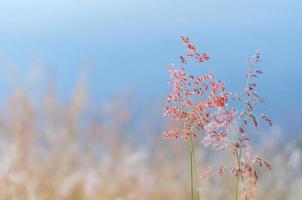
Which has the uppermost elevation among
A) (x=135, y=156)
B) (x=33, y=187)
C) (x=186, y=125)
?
(x=135, y=156)

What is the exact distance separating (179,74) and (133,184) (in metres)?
1.31

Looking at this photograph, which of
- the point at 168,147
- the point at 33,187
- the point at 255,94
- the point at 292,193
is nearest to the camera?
the point at 255,94

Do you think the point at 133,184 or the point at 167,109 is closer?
the point at 167,109

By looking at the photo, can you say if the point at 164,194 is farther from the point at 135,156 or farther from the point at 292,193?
the point at 292,193

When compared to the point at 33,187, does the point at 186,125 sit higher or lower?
lower

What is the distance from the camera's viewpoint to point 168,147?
3721mm

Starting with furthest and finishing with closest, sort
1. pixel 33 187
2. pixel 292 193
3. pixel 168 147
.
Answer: pixel 292 193, pixel 168 147, pixel 33 187

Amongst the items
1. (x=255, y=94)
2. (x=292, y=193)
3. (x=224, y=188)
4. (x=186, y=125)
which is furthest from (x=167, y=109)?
(x=292, y=193)

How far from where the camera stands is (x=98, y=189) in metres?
3.36

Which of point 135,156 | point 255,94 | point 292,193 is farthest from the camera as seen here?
point 292,193

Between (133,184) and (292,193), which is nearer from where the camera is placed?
(133,184)

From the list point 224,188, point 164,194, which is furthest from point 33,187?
point 224,188

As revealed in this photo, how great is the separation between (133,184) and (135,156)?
125 mm

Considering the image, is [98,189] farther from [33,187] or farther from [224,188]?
[224,188]
